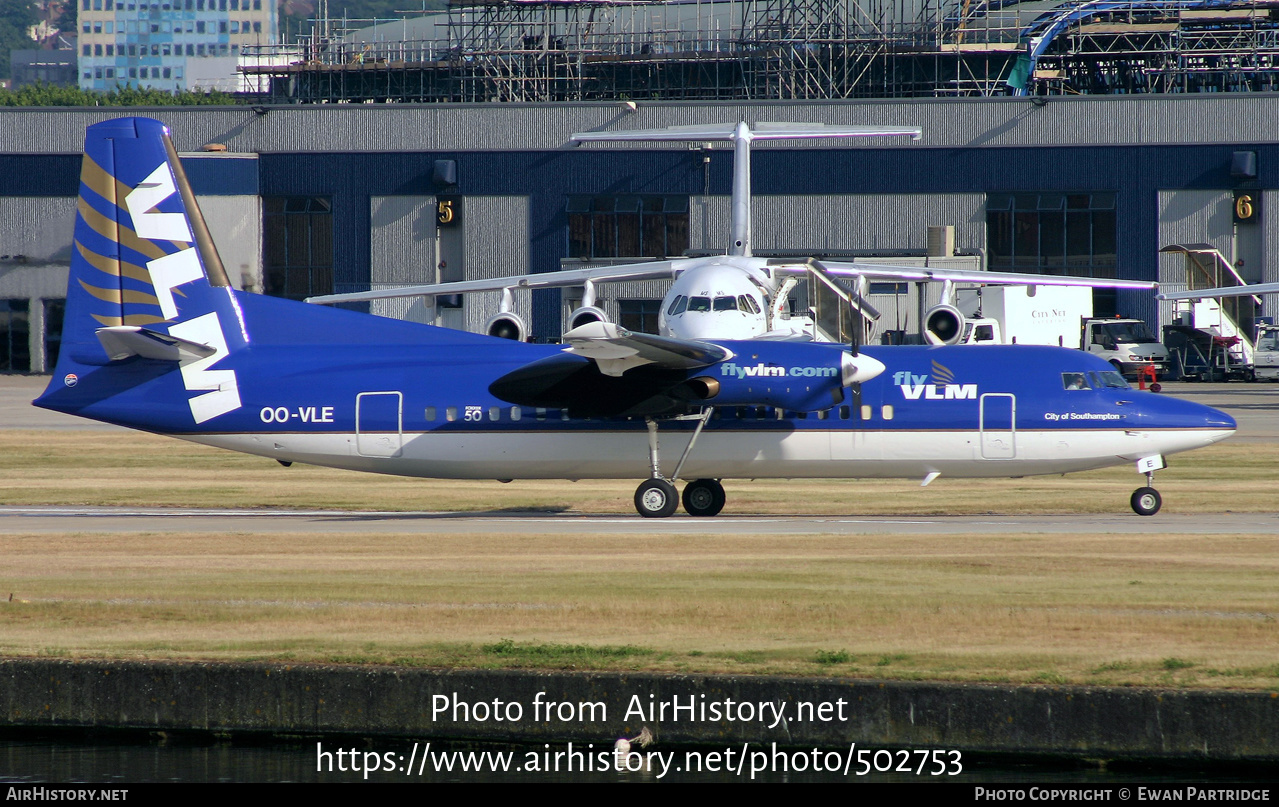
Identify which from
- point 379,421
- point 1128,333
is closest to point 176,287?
point 379,421

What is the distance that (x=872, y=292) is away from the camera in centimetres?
5806

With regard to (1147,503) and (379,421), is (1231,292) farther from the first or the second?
(379,421)

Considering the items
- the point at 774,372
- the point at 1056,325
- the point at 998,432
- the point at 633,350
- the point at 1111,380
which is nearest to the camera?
the point at 633,350

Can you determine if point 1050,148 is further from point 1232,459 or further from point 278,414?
point 278,414

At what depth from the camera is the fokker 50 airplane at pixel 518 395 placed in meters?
20.8

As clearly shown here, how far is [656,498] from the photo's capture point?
2134 cm

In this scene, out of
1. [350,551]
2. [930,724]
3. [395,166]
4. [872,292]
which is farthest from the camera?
[395,166]

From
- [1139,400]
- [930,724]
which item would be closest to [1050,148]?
[1139,400]

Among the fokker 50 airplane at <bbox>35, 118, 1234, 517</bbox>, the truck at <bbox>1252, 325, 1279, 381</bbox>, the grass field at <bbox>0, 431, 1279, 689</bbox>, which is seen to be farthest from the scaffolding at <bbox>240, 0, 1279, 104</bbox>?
the grass field at <bbox>0, 431, 1279, 689</bbox>

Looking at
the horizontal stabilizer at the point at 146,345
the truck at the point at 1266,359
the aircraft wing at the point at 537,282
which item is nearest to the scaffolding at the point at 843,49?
the truck at the point at 1266,359

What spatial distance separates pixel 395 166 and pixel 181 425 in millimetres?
45452

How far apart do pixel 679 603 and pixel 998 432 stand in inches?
352

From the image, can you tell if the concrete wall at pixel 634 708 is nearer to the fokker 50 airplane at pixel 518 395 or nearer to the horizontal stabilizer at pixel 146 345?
the fokker 50 airplane at pixel 518 395

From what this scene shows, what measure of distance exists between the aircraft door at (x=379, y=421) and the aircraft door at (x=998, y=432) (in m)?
8.95
